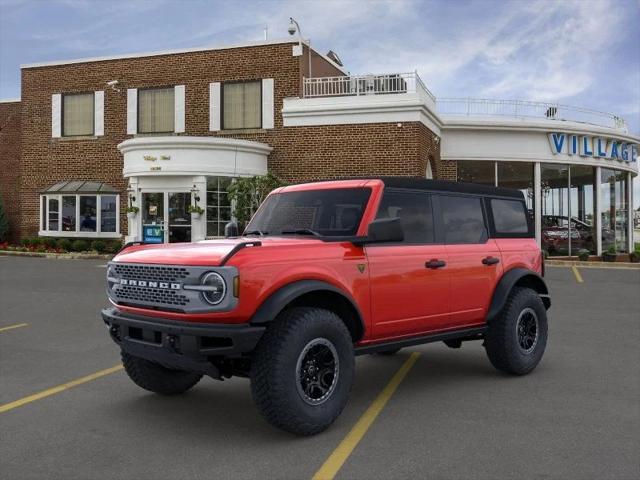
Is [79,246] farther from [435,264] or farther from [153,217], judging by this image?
[435,264]

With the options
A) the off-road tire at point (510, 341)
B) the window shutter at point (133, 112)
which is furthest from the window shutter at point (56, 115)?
the off-road tire at point (510, 341)

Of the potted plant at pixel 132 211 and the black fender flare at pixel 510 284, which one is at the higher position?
the potted plant at pixel 132 211

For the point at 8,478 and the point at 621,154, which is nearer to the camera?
the point at 8,478

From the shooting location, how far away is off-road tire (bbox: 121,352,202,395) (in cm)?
539

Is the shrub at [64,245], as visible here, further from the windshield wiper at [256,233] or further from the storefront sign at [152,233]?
the windshield wiper at [256,233]

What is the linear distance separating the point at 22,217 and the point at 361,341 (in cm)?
2573

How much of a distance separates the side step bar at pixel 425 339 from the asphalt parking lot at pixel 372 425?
486 millimetres

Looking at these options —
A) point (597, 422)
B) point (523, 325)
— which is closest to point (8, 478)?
point (597, 422)

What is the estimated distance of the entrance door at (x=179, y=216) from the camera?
21953 millimetres

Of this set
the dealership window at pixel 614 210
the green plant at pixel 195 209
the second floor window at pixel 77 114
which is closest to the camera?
the green plant at pixel 195 209

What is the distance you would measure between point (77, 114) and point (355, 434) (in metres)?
25.1

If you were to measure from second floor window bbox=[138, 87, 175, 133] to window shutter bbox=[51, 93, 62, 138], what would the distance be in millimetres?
3903

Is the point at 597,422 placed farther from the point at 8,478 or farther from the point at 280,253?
the point at 8,478

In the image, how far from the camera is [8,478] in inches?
149
